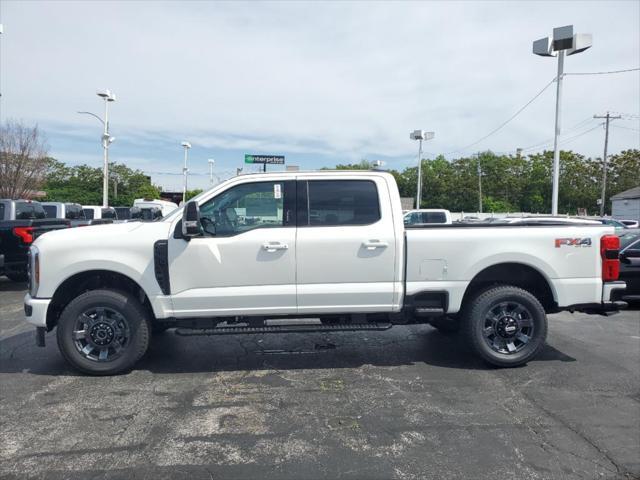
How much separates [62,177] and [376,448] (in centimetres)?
5142

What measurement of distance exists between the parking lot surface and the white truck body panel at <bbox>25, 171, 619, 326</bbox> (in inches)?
28.6

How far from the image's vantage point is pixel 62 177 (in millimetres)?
48562

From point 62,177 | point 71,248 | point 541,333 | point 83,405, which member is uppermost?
point 62,177

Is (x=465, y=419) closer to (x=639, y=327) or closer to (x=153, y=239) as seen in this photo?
(x=153, y=239)

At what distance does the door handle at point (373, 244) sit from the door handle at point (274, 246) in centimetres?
81

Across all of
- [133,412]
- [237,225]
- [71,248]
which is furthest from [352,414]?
[71,248]

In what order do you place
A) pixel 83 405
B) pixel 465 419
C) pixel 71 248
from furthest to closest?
pixel 71 248, pixel 83 405, pixel 465 419

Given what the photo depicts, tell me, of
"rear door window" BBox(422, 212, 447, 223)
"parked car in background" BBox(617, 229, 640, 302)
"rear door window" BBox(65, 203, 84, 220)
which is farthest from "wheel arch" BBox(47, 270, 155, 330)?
"rear door window" BBox(65, 203, 84, 220)

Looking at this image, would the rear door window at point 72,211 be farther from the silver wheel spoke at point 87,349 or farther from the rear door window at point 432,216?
the silver wheel spoke at point 87,349

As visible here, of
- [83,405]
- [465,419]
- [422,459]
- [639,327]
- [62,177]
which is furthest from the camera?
[62,177]

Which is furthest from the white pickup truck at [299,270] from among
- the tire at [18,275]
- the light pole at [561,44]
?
the light pole at [561,44]

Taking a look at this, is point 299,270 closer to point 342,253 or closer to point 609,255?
point 342,253

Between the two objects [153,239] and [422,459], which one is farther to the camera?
[153,239]

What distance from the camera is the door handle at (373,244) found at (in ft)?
17.7
